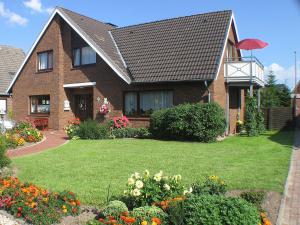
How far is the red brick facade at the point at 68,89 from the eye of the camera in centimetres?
1970

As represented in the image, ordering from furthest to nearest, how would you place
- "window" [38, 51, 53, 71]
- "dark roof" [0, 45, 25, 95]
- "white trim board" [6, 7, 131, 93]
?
"dark roof" [0, 45, 25, 95] < "window" [38, 51, 53, 71] < "white trim board" [6, 7, 131, 93]

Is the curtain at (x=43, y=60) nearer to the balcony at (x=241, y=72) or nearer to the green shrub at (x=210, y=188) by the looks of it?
the balcony at (x=241, y=72)

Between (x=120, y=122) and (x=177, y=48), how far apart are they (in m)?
5.17

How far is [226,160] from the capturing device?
11.5 m

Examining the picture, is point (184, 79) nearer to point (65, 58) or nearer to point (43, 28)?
point (65, 58)

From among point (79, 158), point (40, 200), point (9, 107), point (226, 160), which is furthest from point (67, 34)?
point (40, 200)

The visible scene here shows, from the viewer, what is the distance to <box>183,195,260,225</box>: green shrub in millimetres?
4836

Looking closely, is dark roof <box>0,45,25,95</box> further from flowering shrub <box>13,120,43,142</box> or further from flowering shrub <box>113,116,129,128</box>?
flowering shrub <box>113,116,129,128</box>

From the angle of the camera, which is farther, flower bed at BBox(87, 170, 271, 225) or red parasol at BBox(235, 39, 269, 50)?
red parasol at BBox(235, 39, 269, 50)

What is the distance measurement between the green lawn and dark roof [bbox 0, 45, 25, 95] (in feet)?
65.0

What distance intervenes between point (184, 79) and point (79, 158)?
817 cm

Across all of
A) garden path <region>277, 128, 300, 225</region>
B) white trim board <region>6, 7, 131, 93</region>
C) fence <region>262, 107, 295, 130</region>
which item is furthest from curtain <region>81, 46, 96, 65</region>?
garden path <region>277, 128, 300, 225</region>

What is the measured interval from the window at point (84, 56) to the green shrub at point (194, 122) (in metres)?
7.63

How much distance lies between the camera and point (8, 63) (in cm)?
3509
